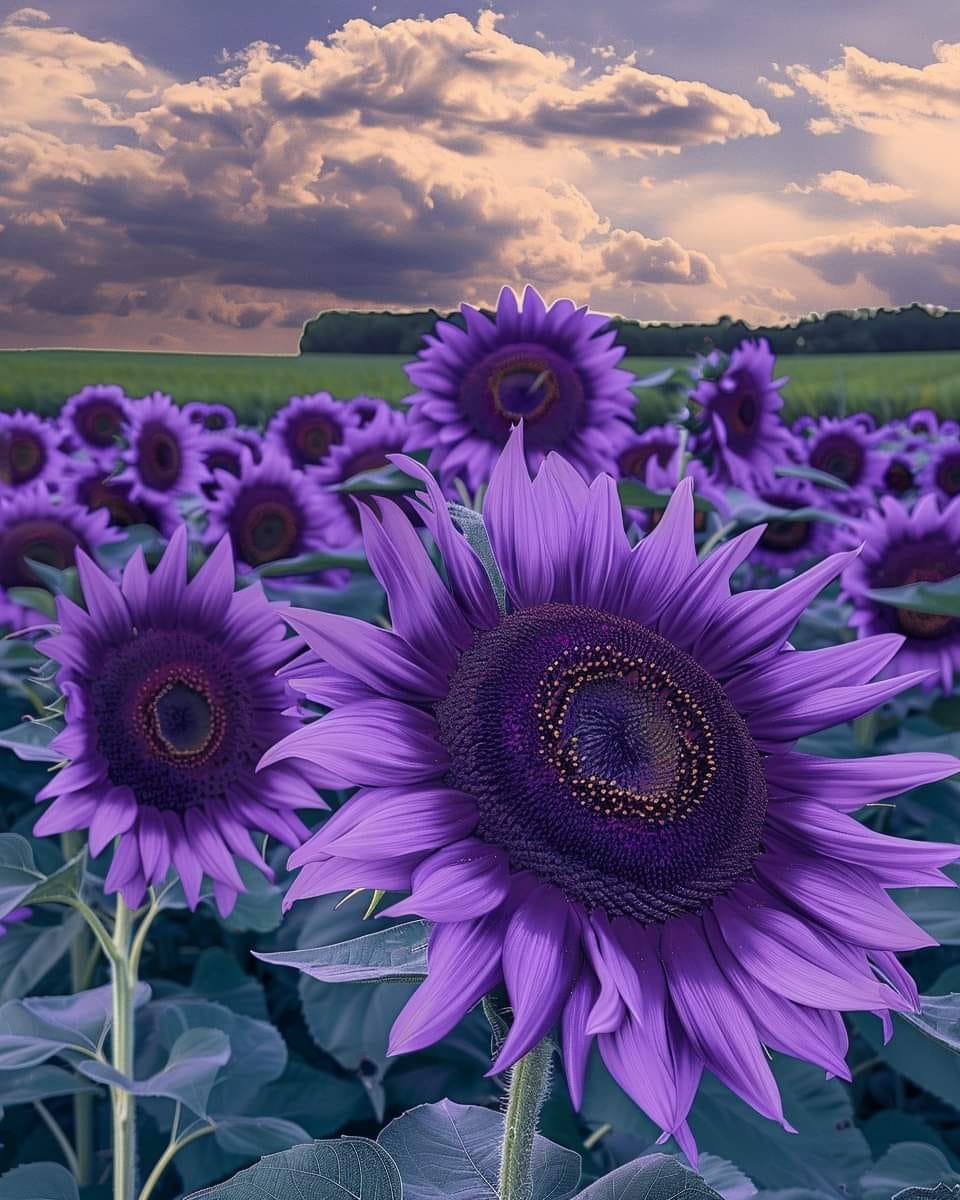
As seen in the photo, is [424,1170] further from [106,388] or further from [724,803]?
[106,388]

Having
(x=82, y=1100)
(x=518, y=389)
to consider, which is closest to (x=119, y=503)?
(x=518, y=389)

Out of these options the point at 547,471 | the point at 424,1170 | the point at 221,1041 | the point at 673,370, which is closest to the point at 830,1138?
the point at 221,1041

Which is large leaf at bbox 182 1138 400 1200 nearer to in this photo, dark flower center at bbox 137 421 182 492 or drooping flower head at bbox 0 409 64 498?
dark flower center at bbox 137 421 182 492

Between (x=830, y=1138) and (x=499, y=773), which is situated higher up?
(x=499, y=773)

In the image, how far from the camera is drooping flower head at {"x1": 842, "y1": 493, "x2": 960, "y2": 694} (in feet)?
10.8

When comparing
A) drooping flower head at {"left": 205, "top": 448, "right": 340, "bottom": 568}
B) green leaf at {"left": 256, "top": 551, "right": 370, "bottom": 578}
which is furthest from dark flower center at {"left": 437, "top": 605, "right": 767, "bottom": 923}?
drooping flower head at {"left": 205, "top": 448, "right": 340, "bottom": 568}

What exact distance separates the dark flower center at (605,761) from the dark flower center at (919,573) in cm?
241

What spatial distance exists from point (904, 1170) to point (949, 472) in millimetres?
4158

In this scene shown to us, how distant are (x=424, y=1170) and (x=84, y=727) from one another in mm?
888

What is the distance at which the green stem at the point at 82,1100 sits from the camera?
2.34 m

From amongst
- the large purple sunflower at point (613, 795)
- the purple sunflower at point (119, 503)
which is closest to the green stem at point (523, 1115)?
the large purple sunflower at point (613, 795)

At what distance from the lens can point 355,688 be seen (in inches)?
38.3

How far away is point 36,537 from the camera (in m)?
3.72

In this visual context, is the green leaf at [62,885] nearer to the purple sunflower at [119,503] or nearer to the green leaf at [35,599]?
the green leaf at [35,599]
